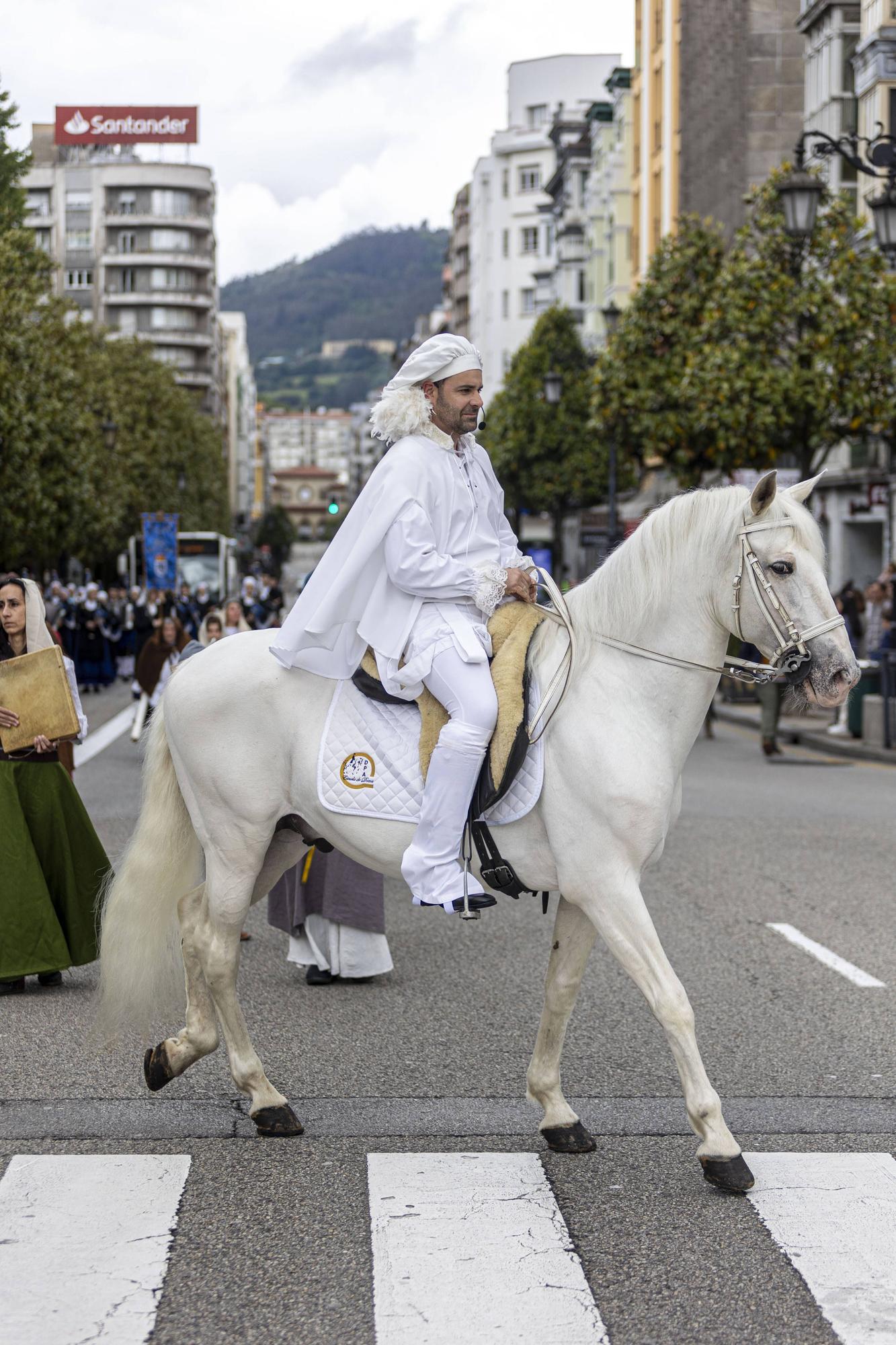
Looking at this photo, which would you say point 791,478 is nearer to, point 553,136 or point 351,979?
point 351,979

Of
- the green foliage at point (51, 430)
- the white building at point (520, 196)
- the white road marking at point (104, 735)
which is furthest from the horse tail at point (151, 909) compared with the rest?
the white building at point (520, 196)

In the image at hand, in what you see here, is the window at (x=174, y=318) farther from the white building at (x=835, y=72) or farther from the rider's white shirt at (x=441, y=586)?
the rider's white shirt at (x=441, y=586)

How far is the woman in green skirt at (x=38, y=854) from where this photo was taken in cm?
788

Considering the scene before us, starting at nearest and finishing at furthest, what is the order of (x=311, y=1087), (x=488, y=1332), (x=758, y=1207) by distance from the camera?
(x=488, y=1332)
(x=758, y=1207)
(x=311, y=1087)

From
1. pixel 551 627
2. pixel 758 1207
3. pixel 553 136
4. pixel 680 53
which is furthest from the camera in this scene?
pixel 553 136

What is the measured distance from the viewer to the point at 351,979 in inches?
322

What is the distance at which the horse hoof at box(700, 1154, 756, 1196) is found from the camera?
495 centimetres

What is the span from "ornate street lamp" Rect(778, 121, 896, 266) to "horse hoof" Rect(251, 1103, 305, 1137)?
576 inches

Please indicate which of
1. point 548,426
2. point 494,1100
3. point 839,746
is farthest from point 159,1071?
point 548,426

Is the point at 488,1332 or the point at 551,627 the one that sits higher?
the point at 551,627

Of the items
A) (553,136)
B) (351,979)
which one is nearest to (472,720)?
(351,979)

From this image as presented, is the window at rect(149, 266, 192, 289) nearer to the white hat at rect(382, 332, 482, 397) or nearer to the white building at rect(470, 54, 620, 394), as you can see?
the white building at rect(470, 54, 620, 394)

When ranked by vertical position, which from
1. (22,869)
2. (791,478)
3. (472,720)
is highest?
(791,478)

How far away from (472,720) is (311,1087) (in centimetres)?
175
